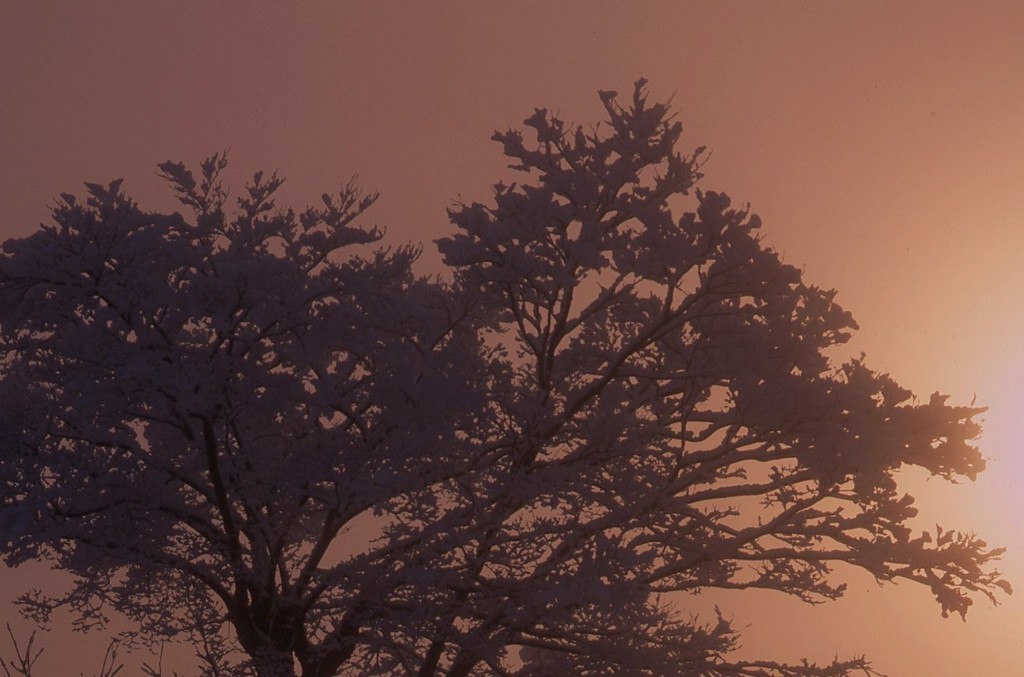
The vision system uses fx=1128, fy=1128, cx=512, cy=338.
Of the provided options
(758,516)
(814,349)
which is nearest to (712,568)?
(758,516)

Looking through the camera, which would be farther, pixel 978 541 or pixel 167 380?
pixel 978 541

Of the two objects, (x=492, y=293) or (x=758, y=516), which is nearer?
(x=492, y=293)

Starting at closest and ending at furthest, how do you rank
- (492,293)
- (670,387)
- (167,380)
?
(167,380)
(492,293)
(670,387)

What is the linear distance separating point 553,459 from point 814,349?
131 inches

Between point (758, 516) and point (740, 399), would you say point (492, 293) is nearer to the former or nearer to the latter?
point (740, 399)

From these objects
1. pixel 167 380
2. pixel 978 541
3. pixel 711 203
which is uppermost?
pixel 711 203

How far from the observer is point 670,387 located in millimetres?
14570

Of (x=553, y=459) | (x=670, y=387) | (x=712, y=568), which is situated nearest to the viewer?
(x=553, y=459)

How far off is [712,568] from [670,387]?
2790 mm

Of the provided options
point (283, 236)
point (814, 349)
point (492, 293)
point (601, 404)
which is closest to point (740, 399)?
point (814, 349)

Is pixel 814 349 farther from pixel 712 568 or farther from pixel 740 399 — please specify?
pixel 712 568

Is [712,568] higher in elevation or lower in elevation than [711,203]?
lower

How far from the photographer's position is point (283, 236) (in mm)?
13555

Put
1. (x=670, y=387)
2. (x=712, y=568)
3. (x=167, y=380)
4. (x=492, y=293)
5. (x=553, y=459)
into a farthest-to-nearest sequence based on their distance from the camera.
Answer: (x=712, y=568) < (x=670, y=387) < (x=553, y=459) < (x=492, y=293) < (x=167, y=380)
